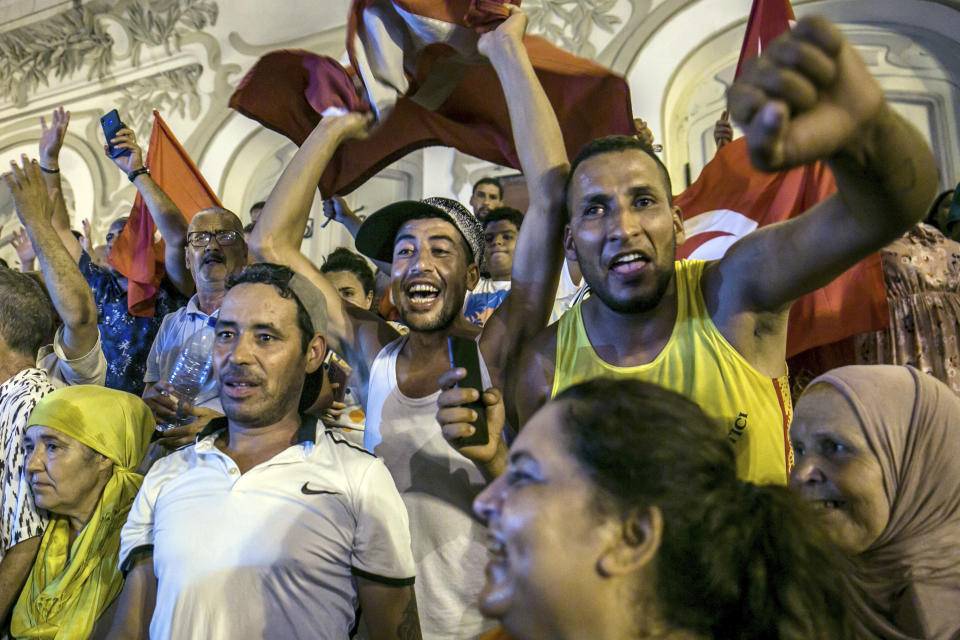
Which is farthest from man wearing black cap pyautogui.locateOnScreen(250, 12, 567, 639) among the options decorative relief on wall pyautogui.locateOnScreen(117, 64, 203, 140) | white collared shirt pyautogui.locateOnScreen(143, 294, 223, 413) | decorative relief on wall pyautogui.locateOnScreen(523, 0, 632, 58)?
decorative relief on wall pyautogui.locateOnScreen(117, 64, 203, 140)

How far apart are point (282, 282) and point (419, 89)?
107cm

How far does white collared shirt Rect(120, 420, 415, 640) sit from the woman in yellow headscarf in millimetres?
584

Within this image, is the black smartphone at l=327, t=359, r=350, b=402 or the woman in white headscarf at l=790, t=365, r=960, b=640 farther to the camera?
the black smartphone at l=327, t=359, r=350, b=402

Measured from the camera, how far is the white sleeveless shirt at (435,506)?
2092 millimetres

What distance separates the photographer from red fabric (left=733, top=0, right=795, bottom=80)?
3.44 metres

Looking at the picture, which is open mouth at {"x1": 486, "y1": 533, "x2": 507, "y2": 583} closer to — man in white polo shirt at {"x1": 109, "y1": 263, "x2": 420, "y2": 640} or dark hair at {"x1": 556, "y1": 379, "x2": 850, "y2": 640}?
dark hair at {"x1": 556, "y1": 379, "x2": 850, "y2": 640}

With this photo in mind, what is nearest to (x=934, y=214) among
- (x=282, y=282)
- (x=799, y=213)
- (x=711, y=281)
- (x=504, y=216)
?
(x=799, y=213)

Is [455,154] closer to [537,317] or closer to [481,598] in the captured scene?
[537,317]

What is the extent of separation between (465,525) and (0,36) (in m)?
9.40

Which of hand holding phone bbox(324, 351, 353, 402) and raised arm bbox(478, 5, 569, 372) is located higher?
raised arm bbox(478, 5, 569, 372)

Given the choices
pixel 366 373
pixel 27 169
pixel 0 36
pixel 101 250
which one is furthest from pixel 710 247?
pixel 0 36

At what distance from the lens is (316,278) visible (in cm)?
260

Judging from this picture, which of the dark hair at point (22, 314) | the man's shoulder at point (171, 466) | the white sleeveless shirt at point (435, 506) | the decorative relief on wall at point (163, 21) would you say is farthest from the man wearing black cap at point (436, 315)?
the decorative relief on wall at point (163, 21)

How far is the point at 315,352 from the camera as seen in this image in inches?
88.8
